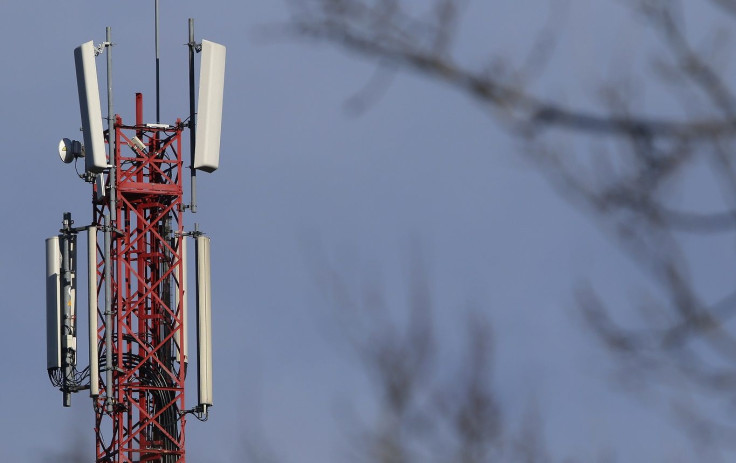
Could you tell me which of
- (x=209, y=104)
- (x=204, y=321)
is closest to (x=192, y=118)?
(x=209, y=104)

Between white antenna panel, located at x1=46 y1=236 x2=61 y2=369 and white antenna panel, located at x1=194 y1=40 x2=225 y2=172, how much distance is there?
2.76 metres

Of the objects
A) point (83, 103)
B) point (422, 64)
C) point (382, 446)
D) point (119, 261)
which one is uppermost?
point (83, 103)

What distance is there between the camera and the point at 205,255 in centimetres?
2881

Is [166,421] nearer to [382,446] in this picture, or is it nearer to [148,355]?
[148,355]

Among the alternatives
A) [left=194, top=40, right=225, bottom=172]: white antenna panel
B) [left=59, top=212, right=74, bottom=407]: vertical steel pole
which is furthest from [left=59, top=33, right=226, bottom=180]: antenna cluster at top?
[left=59, top=212, right=74, bottom=407]: vertical steel pole

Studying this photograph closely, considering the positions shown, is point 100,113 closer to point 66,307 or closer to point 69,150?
point 69,150

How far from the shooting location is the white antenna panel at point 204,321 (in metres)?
28.5

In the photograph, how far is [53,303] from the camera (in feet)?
94.7

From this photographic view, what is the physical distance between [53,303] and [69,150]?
2.56m

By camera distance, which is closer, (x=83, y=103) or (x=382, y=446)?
(x=382, y=446)

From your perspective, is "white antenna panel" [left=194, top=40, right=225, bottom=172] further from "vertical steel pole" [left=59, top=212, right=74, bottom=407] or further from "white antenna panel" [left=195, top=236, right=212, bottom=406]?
"vertical steel pole" [left=59, top=212, right=74, bottom=407]

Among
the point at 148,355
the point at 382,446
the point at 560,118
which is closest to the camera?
the point at 560,118

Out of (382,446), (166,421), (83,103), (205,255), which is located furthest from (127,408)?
(382,446)

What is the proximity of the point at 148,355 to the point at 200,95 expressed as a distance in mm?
4311
